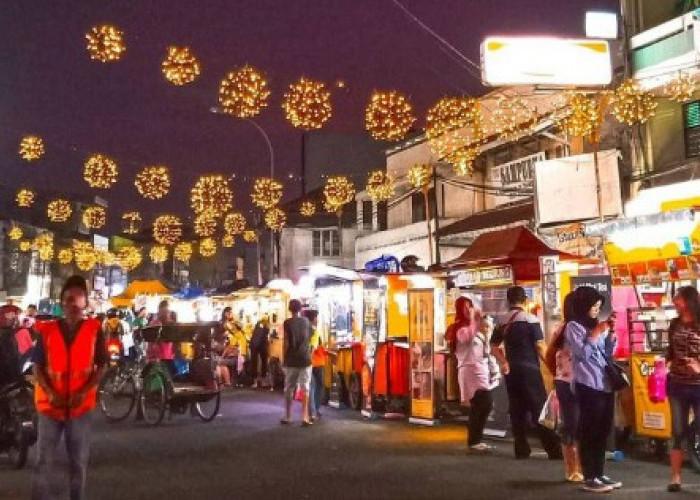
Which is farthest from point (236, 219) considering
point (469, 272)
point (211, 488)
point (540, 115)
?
point (211, 488)

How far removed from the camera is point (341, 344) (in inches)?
703

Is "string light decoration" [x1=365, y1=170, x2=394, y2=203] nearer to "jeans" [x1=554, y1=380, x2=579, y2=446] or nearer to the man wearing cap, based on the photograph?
"jeans" [x1=554, y1=380, x2=579, y2=446]

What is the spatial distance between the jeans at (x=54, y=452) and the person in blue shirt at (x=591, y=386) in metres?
4.49

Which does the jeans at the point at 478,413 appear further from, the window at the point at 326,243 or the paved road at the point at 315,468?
the window at the point at 326,243

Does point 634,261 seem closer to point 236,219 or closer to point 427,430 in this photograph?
point 427,430

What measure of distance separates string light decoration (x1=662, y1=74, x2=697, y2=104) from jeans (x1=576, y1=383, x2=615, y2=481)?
31.9 ft

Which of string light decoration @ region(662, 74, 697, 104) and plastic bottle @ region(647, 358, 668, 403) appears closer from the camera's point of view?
plastic bottle @ region(647, 358, 668, 403)

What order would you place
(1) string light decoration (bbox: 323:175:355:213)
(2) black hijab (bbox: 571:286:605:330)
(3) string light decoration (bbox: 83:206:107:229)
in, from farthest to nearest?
(3) string light decoration (bbox: 83:206:107:229)
(1) string light decoration (bbox: 323:175:355:213)
(2) black hijab (bbox: 571:286:605:330)

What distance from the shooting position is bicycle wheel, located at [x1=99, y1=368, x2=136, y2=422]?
1543 centimetres

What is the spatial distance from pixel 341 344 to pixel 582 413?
1002 cm

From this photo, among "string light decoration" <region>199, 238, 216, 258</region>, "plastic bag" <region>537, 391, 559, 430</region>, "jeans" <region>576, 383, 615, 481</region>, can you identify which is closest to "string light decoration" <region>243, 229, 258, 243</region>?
"string light decoration" <region>199, 238, 216, 258</region>

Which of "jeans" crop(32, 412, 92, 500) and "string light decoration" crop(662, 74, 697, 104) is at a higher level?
"string light decoration" crop(662, 74, 697, 104)

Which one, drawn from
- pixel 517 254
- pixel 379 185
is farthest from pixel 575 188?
pixel 517 254

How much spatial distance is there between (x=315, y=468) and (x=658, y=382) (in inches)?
167
